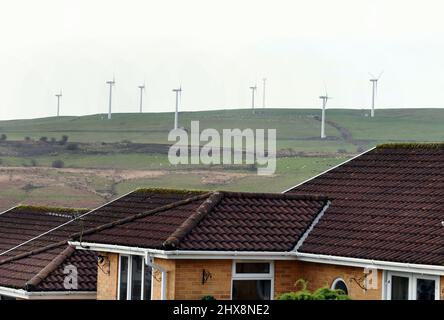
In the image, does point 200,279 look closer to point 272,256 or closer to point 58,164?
point 272,256

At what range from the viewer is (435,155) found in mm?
25266

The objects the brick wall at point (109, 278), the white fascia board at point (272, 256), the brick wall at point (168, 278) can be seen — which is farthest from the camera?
the brick wall at point (109, 278)

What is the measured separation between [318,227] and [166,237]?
9.24 ft

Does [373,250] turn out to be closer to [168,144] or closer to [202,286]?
[202,286]

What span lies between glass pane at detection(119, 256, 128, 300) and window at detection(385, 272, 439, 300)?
15.4ft

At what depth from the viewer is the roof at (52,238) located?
2725cm

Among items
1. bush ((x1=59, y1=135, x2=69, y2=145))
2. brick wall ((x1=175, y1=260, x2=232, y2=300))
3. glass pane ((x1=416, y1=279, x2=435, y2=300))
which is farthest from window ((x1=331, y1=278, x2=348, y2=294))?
bush ((x1=59, y1=135, x2=69, y2=145))

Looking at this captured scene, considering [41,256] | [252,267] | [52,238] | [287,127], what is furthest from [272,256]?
[287,127]

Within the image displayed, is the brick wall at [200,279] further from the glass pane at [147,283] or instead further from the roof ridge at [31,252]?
the roof ridge at [31,252]

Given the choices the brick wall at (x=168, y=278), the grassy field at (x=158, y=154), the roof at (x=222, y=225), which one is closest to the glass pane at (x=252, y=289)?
the roof at (x=222, y=225)

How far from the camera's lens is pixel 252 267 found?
2278 centimetres

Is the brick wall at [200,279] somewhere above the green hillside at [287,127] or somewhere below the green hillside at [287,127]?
below

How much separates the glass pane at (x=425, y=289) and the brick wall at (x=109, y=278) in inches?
220
